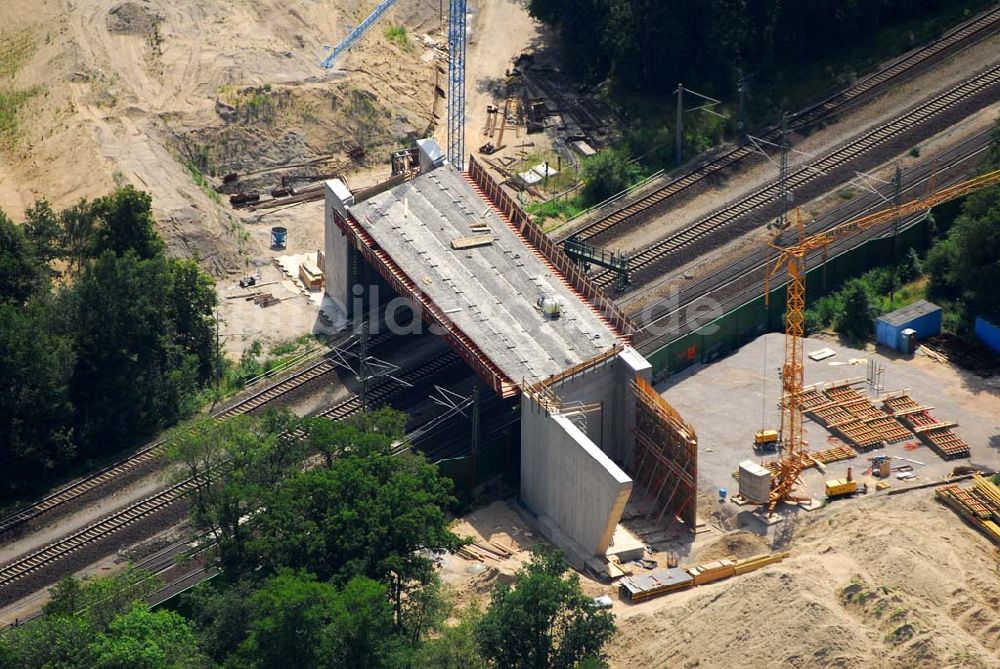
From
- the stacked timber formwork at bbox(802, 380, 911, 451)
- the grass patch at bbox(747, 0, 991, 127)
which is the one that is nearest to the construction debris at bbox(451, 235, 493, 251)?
the stacked timber formwork at bbox(802, 380, 911, 451)

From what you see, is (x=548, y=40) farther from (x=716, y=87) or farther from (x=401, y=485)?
(x=401, y=485)

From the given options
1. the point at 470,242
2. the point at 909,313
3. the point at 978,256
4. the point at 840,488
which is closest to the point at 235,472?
the point at 470,242

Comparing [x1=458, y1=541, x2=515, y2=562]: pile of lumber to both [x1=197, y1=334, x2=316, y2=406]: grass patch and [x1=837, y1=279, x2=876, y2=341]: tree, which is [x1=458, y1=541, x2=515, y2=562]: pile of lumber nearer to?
[x1=197, y1=334, x2=316, y2=406]: grass patch

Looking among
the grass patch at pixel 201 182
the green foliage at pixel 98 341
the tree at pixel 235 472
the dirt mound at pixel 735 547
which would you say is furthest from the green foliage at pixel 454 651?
the grass patch at pixel 201 182

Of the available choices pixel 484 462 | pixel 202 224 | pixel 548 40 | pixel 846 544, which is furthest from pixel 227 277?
pixel 846 544

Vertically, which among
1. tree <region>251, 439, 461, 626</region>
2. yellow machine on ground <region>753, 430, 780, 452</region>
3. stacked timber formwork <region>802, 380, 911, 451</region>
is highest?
tree <region>251, 439, 461, 626</region>
